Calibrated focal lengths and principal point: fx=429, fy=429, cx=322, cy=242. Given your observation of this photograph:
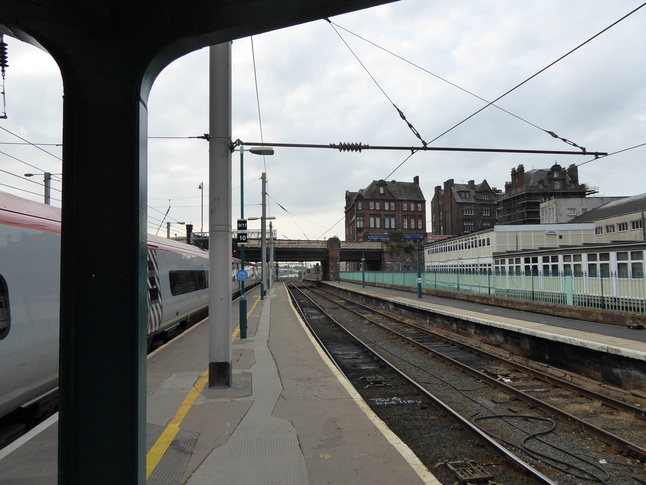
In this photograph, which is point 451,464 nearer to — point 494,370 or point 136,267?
point 136,267

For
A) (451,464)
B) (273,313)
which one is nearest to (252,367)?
(451,464)

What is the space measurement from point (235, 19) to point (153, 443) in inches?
176

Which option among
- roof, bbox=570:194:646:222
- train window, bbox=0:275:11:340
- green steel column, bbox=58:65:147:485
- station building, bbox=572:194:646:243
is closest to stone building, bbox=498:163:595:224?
roof, bbox=570:194:646:222

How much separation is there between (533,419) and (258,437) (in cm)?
432

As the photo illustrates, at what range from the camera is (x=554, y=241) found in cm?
3806

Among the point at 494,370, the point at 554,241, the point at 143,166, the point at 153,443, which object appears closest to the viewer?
the point at 143,166

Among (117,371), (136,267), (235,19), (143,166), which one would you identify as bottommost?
(117,371)

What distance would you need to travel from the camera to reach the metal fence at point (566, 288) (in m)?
13.4

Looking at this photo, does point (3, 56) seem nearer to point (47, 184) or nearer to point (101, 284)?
point (101, 284)

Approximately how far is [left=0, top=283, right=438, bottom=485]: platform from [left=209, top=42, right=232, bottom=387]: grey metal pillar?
0.87m

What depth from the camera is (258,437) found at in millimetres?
5043

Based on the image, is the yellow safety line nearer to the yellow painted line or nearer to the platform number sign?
the yellow painted line

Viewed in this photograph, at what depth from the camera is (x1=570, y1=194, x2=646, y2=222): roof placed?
132ft

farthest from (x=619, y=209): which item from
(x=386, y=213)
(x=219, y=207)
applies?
(x=219, y=207)
